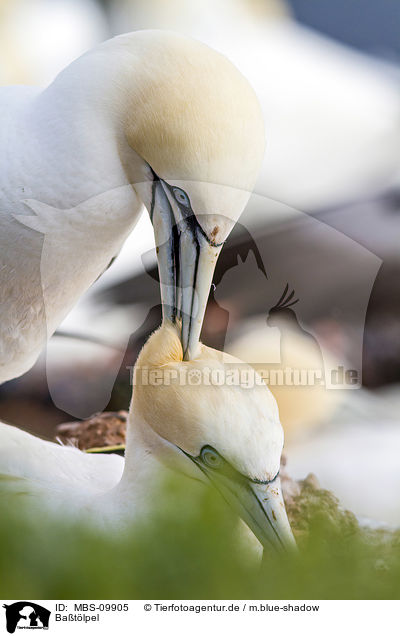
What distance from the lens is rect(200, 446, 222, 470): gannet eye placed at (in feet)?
2.63

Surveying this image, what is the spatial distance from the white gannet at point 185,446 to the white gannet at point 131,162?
0.05 meters

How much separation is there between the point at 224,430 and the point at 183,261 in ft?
0.65

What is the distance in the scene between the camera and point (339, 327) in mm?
1029

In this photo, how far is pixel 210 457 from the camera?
81cm

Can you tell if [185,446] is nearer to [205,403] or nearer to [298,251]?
[205,403]

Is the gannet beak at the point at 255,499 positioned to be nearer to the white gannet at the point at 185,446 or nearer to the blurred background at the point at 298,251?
the white gannet at the point at 185,446

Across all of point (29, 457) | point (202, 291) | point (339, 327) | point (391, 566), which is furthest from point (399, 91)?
point (391, 566)

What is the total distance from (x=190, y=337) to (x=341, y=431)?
0.25 metres

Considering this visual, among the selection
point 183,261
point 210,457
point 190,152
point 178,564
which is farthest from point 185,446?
point 178,564

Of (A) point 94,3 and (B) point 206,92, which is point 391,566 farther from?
(A) point 94,3
